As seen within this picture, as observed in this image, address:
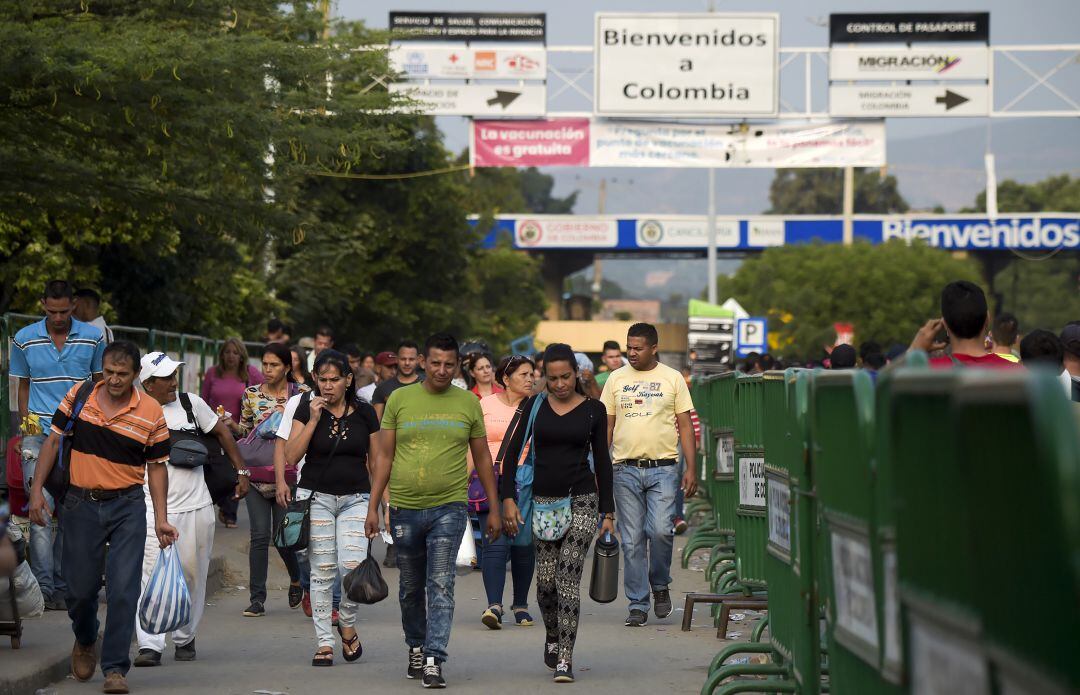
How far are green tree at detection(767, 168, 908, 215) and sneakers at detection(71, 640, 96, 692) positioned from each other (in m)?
116

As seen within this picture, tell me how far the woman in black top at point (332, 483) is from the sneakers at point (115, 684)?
135 cm

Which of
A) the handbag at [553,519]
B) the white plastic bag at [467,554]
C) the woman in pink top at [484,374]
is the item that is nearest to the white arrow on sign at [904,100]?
the woman in pink top at [484,374]

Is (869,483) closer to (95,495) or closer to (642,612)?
(95,495)

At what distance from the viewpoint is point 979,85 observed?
35.7 meters

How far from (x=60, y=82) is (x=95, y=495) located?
453 centimetres

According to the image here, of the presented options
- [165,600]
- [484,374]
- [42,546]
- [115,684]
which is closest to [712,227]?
[484,374]

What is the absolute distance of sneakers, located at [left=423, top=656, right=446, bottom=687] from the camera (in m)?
8.70

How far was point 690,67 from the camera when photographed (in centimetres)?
3391

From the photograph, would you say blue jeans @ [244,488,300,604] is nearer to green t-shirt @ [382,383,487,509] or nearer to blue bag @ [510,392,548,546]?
blue bag @ [510,392,548,546]

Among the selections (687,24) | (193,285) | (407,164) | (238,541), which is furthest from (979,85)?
(238,541)

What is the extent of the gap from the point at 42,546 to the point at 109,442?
2.66 meters

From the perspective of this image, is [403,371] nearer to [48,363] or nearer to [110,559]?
[48,363]

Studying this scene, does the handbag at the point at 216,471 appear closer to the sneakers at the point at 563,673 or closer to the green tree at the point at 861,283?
the sneakers at the point at 563,673

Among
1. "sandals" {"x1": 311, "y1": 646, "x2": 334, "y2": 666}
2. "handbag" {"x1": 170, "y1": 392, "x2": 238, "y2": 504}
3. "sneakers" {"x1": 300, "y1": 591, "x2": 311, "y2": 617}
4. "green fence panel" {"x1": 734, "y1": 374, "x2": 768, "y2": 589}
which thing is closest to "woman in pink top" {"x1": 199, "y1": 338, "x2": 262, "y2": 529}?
"sneakers" {"x1": 300, "y1": 591, "x2": 311, "y2": 617}
